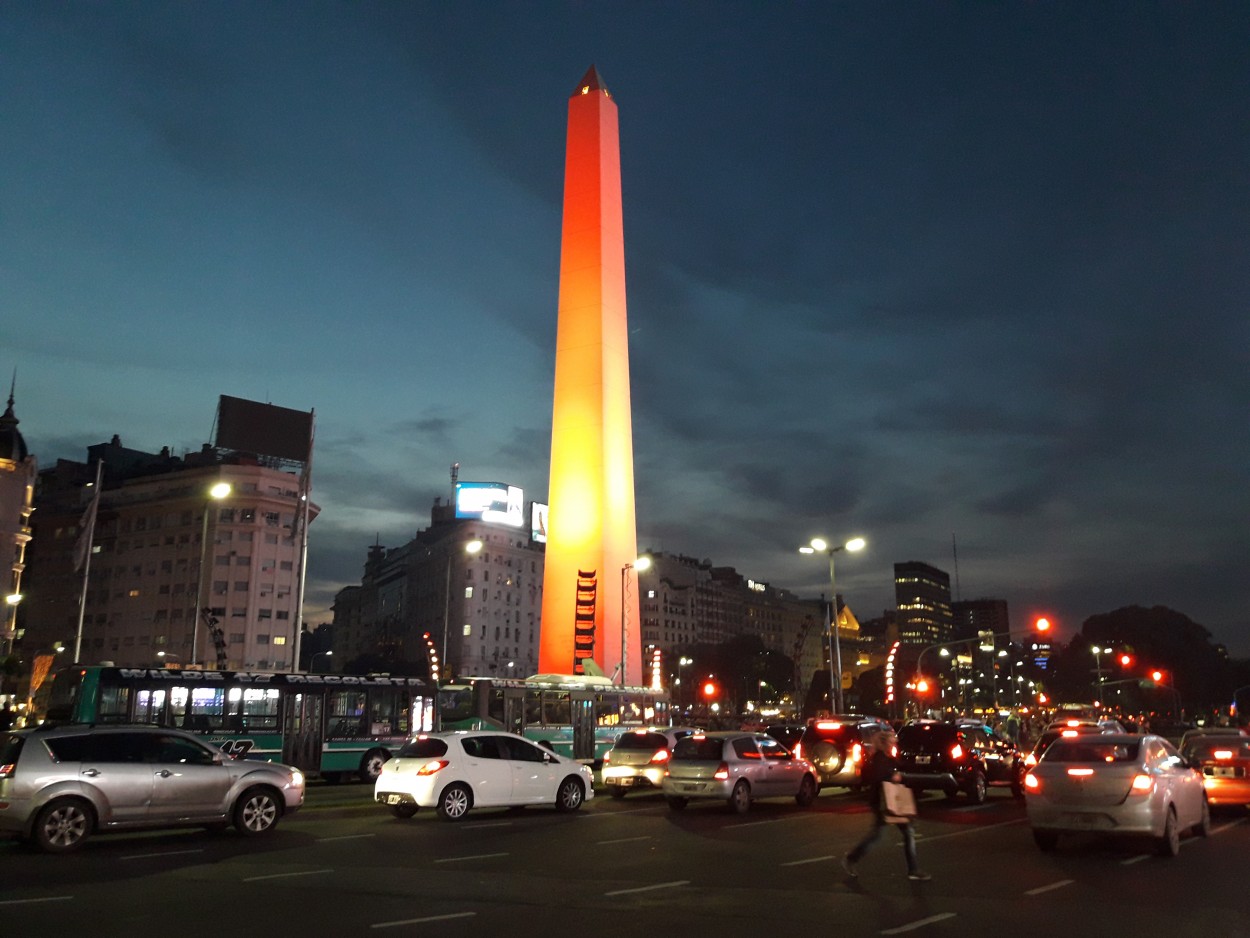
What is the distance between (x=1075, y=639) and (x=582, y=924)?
11406 centimetres

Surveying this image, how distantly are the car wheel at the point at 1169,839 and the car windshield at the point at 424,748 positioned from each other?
1080 centimetres

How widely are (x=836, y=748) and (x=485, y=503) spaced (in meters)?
73.6

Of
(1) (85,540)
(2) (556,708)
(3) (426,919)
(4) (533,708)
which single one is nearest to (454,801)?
(3) (426,919)

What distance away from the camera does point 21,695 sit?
93125mm

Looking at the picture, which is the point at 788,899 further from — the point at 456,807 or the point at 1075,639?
the point at 1075,639

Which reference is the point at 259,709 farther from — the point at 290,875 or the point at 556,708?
the point at 290,875

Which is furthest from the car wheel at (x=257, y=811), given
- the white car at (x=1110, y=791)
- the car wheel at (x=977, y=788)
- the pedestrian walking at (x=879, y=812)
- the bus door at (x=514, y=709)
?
the bus door at (x=514, y=709)

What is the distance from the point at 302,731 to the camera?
89.4ft

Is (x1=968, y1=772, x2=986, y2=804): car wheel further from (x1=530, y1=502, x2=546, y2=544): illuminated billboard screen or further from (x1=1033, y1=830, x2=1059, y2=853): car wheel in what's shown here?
(x1=530, y1=502, x2=546, y2=544): illuminated billboard screen

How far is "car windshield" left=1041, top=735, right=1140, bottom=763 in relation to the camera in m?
13.1

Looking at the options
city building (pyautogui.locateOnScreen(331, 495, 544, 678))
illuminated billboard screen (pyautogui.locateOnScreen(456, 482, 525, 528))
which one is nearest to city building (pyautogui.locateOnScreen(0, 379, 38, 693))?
illuminated billboard screen (pyautogui.locateOnScreen(456, 482, 525, 528))

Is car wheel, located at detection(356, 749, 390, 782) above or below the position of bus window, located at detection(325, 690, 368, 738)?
below

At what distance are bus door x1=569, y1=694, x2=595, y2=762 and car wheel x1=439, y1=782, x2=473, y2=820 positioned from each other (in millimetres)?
15748

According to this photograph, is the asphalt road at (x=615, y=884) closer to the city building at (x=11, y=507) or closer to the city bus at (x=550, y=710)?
A: the city bus at (x=550, y=710)
